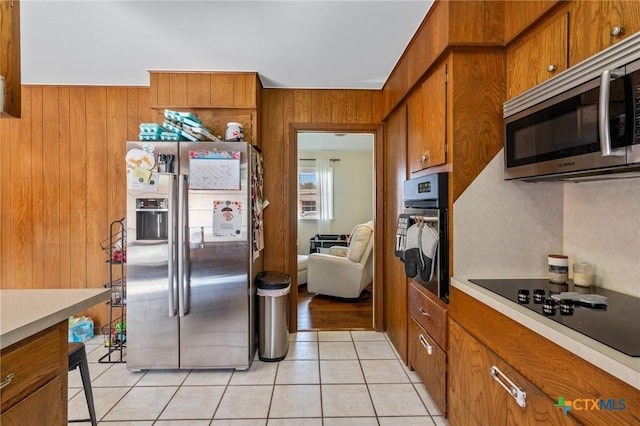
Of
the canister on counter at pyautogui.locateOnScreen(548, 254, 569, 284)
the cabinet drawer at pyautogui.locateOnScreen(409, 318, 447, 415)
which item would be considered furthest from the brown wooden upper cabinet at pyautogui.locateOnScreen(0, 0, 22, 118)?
the canister on counter at pyautogui.locateOnScreen(548, 254, 569, 284)

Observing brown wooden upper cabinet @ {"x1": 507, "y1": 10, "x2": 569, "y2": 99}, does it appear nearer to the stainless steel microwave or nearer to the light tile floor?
the stainless steel microwave

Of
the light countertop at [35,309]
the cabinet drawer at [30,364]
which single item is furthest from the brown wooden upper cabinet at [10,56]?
the cabinet drawer at [30,364]

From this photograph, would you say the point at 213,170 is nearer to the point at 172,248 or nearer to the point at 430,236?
the point at 172,248

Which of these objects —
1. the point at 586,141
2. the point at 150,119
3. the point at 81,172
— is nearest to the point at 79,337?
the point at 81,172

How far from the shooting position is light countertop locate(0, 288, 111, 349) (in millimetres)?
915

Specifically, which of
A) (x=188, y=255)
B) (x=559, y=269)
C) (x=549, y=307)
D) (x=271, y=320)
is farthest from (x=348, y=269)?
(x=549, y=307)

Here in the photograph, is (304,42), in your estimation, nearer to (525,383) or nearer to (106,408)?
(525,383)

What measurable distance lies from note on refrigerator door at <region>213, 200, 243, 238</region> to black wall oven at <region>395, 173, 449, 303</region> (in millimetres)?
1231

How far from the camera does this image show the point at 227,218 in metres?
2.37

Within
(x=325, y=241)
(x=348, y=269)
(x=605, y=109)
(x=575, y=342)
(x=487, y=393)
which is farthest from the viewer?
(x=325, y=241)

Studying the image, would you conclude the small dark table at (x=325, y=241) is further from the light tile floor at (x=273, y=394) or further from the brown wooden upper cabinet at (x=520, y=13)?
the brown wooden upper cabinet at (x=520, y=13)

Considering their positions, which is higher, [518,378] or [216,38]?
[216,38]

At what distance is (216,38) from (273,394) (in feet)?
8.24

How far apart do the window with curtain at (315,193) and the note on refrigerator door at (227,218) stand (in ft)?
12.8
